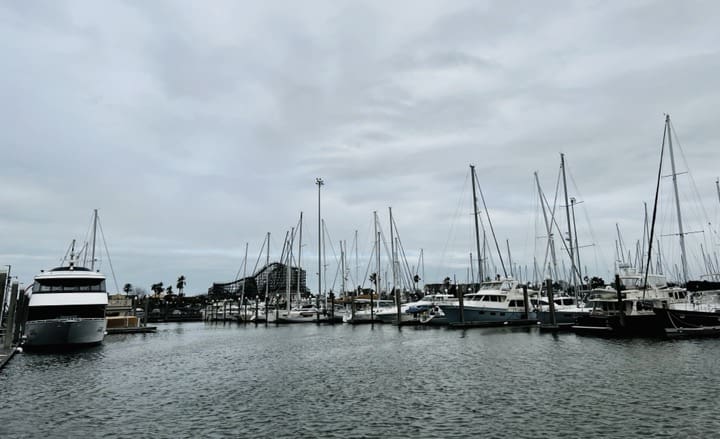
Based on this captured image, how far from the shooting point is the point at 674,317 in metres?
44.2

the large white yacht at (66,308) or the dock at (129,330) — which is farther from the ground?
the large white yacht at (66,308)

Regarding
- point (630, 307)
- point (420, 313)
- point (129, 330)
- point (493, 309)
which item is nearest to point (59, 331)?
point (129, 330)

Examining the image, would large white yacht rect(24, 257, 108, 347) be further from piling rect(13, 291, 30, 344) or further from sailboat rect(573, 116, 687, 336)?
sailboat rect(573, 116, 687, 336)

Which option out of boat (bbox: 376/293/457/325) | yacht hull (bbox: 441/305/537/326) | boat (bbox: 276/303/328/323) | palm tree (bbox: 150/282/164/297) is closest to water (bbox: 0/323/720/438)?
yacht hull (bbox: 441/305/537/326)

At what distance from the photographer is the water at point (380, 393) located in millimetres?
17797

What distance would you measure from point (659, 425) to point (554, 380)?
360 inches

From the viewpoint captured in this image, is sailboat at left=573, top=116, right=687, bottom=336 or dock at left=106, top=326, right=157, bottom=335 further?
dock at left=106, top=326, right=157, bottom=335

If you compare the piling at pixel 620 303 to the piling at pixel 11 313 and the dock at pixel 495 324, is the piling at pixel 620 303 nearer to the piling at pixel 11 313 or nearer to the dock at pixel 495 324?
the dock at pixel 495 324

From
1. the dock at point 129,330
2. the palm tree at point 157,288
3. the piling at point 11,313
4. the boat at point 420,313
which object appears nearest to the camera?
the piling at point 11,313

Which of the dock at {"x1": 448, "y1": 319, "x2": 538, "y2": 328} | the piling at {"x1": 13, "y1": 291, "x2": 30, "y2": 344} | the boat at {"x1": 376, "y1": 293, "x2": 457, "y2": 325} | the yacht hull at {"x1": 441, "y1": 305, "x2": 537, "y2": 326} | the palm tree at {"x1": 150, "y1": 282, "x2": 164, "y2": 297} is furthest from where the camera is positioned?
the palm tree at {"x1": 150, "y1": 282, "x2": 164, "y2": 297}

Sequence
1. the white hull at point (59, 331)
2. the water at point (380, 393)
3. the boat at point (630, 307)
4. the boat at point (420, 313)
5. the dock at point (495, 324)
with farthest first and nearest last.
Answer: the boat at point (420, 313), the dock at point (495, 324), the boat at point (630, 307), the white hull at point (59, 331), the water at point (380, 393)

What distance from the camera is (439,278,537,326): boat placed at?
6469cm

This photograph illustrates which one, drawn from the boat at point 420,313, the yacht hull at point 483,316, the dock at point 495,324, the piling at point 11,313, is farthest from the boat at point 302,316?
the piling at point 11,313

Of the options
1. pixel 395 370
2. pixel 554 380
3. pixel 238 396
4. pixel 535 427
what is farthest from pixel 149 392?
pixel 554 380
